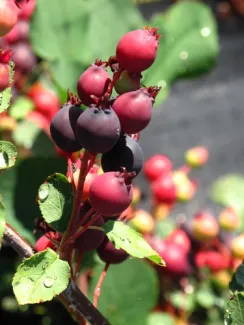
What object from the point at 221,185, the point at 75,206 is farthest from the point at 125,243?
the point at 221,185

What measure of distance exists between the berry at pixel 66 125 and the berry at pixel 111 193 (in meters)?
0.04

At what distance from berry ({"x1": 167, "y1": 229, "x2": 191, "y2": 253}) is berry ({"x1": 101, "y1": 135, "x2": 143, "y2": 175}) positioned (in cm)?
48

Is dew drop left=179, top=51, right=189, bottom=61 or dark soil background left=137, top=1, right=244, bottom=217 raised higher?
dew drop left=179, top=51, right=189, bottom=61

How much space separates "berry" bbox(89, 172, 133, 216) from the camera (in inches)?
14.7

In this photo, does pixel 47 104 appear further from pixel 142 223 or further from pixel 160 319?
pixel 160 319

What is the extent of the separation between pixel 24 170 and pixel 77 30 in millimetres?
256

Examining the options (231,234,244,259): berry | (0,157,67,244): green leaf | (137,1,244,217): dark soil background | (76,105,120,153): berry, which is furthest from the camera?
(137,1,244,217): dark soil background

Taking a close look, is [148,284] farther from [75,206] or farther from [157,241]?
[75,206]

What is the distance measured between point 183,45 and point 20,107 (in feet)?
0.83

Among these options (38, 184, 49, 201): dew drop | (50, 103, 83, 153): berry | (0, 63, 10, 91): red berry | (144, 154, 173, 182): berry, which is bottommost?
(144, 154, 173, 182): berry

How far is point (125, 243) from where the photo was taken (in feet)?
1.29

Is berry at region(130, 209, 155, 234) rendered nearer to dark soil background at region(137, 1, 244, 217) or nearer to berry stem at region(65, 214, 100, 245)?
berry stem at region(65, 214, 100, 245)

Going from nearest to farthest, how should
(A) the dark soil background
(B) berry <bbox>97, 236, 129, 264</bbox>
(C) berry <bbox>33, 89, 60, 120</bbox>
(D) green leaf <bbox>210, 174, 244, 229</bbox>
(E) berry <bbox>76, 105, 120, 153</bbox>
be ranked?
1. (E) berry <bbox>76, 105, 120, 153</bbox>
2. (B) berry <bbox>97, 236, 129, 264</bbox>
3. (C) berry <bbox>33, 89, 60, 120</bbox>
4. (D) green leaf <bbox>210, 174, 244, 229</bbox>
5. (A) the dark soil background

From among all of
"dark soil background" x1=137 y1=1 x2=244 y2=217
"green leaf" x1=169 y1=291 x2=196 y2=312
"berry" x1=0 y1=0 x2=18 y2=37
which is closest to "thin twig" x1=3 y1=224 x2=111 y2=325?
"berry" x1=0 y1=0 x2=18 y2=37
